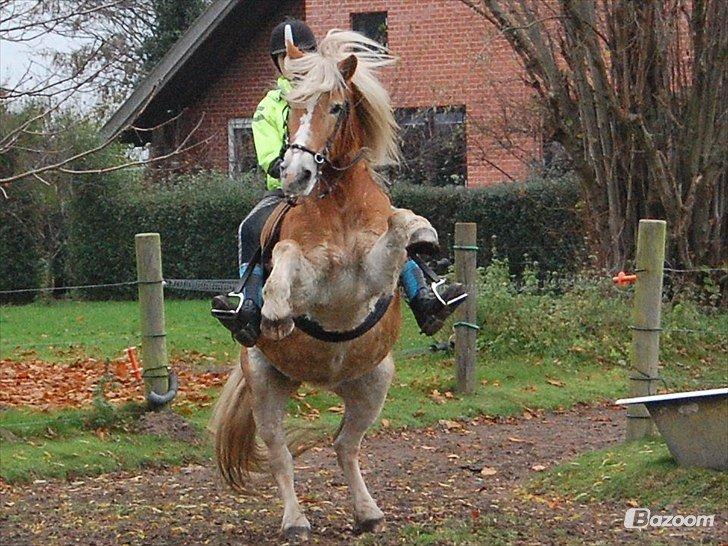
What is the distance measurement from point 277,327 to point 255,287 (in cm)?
76

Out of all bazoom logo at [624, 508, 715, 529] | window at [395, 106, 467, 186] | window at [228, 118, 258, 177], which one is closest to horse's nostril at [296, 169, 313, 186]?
bazoom logo at [624, 508, 715, 529]

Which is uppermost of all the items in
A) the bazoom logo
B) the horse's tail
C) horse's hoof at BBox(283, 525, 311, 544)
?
the horse's tail

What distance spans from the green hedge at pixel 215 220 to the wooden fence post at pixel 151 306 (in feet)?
35.3

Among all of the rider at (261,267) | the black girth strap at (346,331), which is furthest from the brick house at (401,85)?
the black girth strap at (346,331)

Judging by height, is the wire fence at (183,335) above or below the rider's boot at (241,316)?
below

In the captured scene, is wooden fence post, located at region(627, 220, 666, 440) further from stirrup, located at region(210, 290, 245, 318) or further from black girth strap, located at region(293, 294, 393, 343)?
stirrup, located at region(210, 290, 245, 318)

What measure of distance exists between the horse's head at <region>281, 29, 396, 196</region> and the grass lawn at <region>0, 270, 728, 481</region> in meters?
3.23

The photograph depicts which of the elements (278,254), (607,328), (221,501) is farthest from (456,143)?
(278,254)

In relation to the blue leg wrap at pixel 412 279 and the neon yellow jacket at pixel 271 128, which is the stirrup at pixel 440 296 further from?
the neon yellow jacket at pixel 271 128

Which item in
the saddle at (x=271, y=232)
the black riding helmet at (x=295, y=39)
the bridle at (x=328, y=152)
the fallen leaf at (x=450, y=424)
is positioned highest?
the black riding helmet at (x=295, y=39)

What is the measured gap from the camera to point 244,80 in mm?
25109

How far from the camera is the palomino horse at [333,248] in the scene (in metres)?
5.67

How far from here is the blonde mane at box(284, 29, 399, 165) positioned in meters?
5.75

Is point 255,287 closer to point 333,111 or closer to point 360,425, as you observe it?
point 333,111
